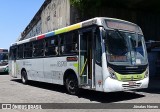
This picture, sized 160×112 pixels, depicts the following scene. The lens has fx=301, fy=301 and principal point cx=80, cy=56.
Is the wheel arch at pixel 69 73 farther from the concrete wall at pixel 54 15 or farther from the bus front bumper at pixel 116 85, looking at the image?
the concrete wall at pixel 54 15

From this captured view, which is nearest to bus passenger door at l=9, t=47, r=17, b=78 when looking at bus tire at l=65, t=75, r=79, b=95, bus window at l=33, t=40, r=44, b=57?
bus window at l=33, t=40, r=44, b=57

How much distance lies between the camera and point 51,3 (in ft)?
86.2

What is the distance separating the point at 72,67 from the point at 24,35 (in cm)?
3494

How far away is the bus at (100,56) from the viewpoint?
33.9 feet

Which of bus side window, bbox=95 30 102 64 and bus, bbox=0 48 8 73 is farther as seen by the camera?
bus, bbox=0 48 8 73

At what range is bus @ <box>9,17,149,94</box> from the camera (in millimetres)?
10344

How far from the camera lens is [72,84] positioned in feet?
40.4

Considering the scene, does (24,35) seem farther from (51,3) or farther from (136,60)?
(136,60)

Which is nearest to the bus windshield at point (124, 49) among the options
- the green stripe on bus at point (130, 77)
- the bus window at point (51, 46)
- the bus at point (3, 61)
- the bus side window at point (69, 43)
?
the green stripe on bus at point (130, 77)

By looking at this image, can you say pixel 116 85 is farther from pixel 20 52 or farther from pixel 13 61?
pixel 13 61

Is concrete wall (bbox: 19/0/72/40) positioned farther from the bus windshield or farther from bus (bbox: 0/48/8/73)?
the bus windshield

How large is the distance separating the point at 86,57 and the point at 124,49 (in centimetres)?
153

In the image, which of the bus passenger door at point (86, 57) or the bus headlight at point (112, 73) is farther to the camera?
the bus passenger door at point (86, 57)

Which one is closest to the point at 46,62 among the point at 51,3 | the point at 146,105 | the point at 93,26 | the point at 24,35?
the point at 93,26
